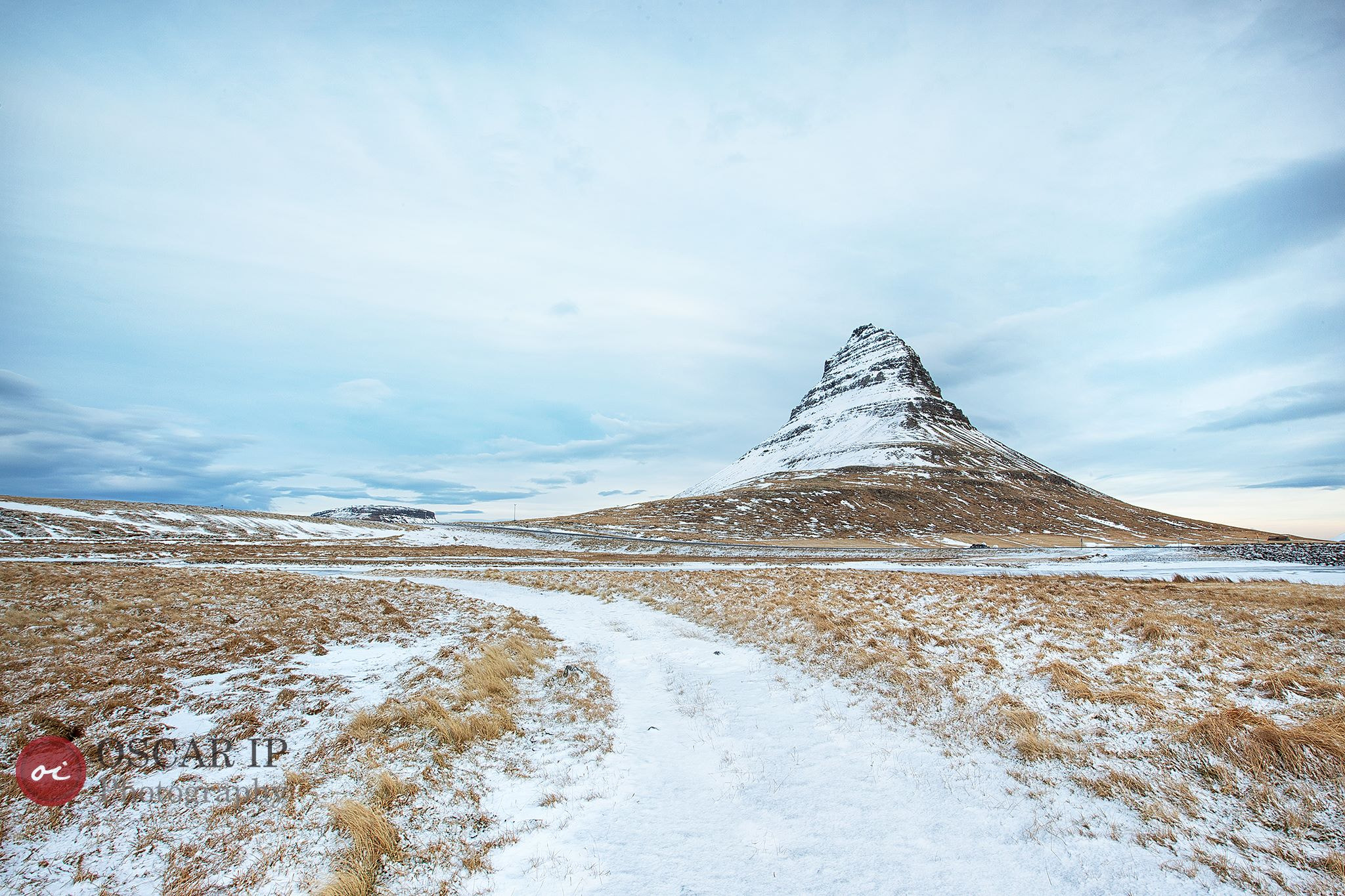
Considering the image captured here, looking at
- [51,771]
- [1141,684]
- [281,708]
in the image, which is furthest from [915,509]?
[51,771]

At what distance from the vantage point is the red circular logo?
583 centimetres

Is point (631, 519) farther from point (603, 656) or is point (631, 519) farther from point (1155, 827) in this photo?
point (1155, 827)

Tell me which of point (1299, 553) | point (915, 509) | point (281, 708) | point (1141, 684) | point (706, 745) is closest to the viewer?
point (706, 745)

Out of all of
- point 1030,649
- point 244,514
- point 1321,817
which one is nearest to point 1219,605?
point 1030,649

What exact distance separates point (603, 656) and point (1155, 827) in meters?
10.6

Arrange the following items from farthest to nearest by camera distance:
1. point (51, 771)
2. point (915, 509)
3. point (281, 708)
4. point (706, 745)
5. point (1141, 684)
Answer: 1. point (915, 509)
2. point (1141, 684)
3. point (281, 708)
4. point (706, 745)
5. point (51, 771)

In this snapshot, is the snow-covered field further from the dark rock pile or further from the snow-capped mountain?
the snow-capped mountain

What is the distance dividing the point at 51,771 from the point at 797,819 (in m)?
8.86

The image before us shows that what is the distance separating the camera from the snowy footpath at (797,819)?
16.1ft

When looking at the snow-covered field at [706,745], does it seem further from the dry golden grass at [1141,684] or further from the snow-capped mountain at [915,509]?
the snow-capped mountain at [915,509]

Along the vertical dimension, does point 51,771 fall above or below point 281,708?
above

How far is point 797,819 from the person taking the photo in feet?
19.6

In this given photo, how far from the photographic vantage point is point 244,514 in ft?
261

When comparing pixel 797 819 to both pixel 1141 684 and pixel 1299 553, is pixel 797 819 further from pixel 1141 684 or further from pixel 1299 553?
pixel 1299 553
